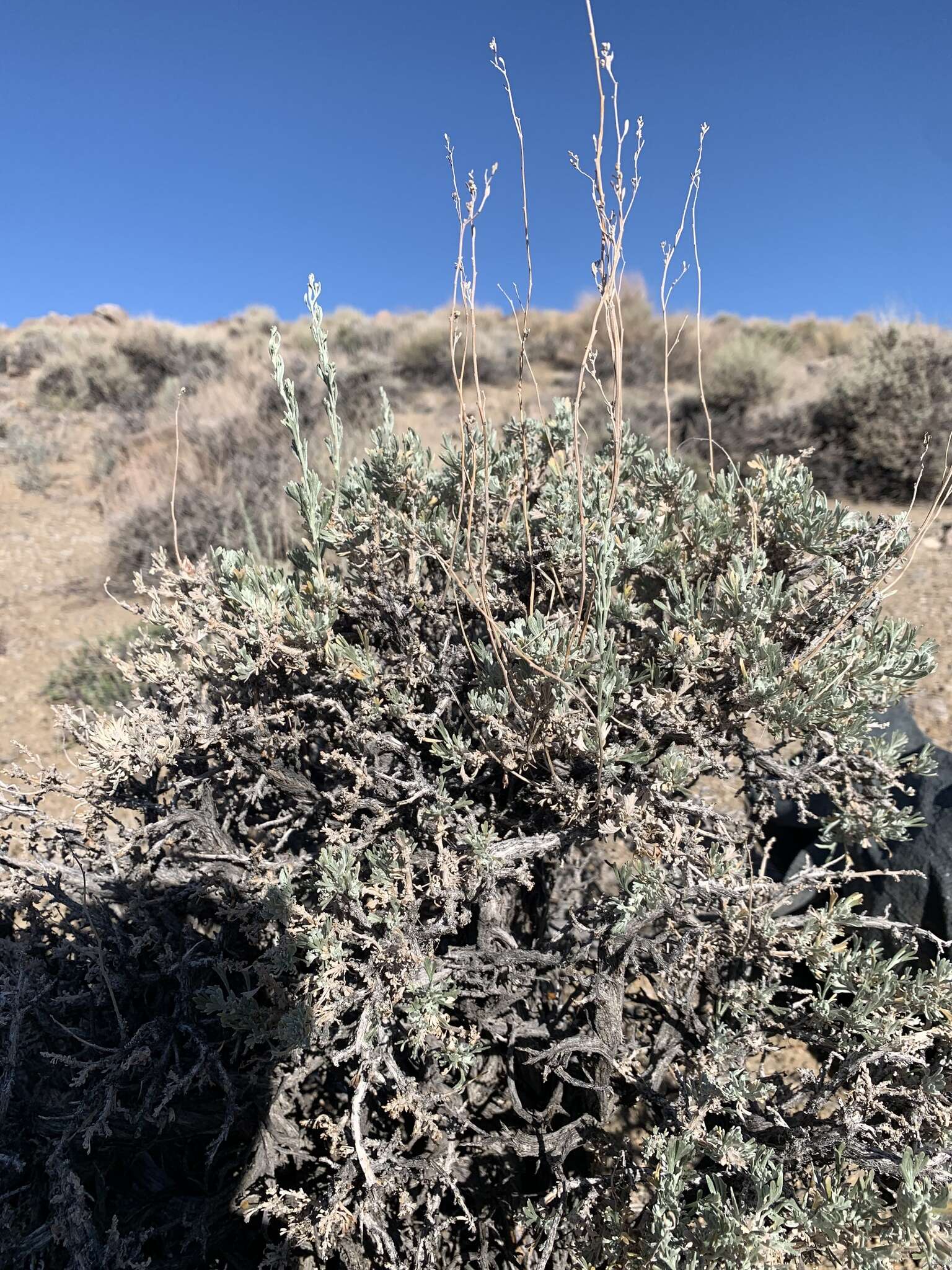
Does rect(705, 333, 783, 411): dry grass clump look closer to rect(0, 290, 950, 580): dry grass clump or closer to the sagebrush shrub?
rect(0, 290, 950, 580): dry grass clump

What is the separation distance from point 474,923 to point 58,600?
571cm

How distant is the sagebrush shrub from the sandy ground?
1409 millimetres

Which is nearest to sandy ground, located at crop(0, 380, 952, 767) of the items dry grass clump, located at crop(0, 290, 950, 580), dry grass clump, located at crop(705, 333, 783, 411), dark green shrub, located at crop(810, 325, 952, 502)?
dry grass clump, located at crop(0, 290, 950, 580)

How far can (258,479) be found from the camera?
743cm

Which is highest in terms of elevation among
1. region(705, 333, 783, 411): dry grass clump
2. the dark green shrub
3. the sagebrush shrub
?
region(705, 333, 783, 411): dry grass clump

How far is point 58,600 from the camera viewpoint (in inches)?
240

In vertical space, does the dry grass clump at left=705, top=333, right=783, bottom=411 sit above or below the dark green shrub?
above

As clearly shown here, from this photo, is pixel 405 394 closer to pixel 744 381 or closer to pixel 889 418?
pixel 744 381

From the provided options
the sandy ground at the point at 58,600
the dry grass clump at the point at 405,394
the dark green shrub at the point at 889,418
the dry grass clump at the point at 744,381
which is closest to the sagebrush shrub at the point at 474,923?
the dry grass clump at the point at 405,394

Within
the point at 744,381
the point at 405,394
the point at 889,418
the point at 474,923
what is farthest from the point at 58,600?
the point at 744,381

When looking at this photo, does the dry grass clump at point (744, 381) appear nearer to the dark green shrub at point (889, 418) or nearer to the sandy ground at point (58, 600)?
the dark green shrub at point (889, 418)

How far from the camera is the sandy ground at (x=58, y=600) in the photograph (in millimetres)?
4070

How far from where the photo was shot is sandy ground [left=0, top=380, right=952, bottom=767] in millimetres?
4070

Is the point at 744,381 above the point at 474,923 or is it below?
above
